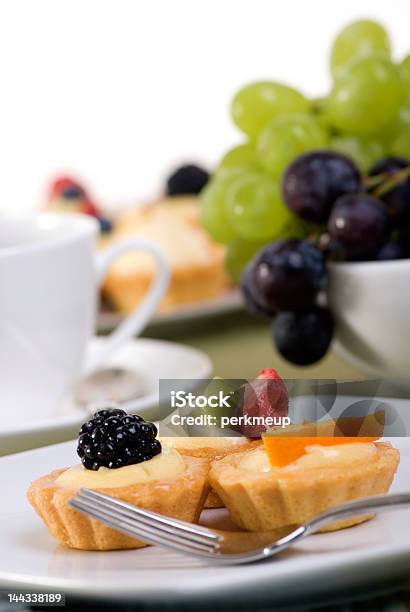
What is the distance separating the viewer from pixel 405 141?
1098 mm

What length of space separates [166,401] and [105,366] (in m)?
0.48

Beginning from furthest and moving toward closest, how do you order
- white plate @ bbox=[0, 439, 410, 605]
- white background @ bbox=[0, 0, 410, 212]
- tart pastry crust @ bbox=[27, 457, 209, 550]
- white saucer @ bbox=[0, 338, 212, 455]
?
1. white background @ bbox=[0, 0, 410, 212]
2. white saucer @ bbox=[0, 338, 212, 455]
3. tart pastry crust @ bbox=[27, 457, 209, 550]
4. white plate @ bbox=[0, 439, 410, 605]

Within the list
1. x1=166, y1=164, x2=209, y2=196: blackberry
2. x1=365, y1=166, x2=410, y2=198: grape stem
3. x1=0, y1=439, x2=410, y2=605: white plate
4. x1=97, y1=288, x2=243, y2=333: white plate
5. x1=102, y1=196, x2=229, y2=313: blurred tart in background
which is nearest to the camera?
x1=0, y1=439, x2=410, y2=605: white plate

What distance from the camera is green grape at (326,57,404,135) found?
1.04m

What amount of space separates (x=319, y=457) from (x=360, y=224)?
0.37 metres

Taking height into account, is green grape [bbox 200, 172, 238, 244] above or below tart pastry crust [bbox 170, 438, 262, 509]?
above

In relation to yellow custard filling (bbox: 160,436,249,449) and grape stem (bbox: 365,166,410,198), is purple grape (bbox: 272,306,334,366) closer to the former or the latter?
grape stem (bbox: 365,166,410,198)

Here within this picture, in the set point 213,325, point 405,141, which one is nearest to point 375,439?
point 405,141

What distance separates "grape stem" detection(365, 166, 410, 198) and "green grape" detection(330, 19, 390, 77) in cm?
20

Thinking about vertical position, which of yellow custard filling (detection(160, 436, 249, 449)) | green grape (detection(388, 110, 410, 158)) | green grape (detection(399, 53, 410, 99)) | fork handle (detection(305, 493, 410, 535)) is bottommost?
yellow custard filling (detection(160, 436, 249, 449))

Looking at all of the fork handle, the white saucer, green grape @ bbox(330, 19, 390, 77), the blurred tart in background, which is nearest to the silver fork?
the fork handle

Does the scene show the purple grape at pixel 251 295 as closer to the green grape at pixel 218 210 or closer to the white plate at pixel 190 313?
the green grape at pixel 218 210

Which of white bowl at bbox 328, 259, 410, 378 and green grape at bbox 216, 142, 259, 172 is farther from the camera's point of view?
green grape at bbox 216, 142, 259, 172

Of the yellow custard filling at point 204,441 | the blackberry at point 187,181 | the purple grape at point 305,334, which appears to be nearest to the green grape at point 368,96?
the purple grape at point 305,334
